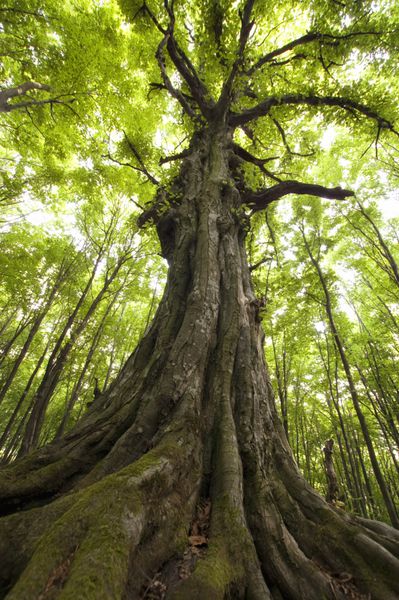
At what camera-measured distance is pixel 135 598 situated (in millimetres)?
1278

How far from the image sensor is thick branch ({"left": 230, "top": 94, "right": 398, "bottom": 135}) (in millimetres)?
5246

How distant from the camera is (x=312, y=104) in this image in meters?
5.53

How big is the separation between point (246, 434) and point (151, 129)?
10.0 metres

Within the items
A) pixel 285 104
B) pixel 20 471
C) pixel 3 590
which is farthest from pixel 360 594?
pixel 285 104

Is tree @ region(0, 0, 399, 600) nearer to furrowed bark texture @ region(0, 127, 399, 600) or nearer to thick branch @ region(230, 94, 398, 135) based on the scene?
furrowed bark texture @ region(0, 127, 399, 600)

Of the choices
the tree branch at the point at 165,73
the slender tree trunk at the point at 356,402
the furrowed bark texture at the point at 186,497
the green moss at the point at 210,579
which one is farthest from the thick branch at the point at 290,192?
the green moss at the point at 210,579

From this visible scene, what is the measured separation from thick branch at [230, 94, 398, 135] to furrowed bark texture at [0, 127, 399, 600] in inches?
178

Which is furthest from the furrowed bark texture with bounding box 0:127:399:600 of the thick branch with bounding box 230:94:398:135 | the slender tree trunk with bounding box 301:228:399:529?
the slender tree trunk with bounding box 301:228:399:529

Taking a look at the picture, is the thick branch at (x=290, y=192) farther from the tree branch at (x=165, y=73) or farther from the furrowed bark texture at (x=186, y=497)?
the furrowed bark texture at (x=186, y=497)

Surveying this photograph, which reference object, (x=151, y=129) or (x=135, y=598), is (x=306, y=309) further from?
(x=135, y=598)

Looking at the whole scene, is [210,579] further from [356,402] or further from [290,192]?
[356,402]

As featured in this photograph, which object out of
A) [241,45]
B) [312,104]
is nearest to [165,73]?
[241,45]

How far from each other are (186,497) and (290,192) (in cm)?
507

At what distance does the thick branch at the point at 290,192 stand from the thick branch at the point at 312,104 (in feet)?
5.56
